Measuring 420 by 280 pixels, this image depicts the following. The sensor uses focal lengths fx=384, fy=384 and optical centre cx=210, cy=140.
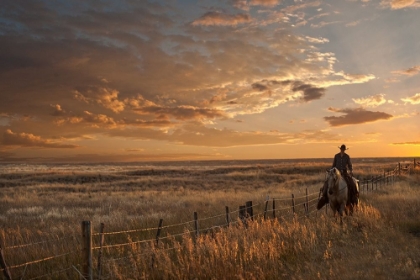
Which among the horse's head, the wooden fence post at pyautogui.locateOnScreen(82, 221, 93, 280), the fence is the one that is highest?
the horse's head

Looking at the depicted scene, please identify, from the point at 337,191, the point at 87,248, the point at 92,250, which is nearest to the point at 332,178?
the point at 337,191

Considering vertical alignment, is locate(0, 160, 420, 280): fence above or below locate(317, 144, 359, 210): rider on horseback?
below

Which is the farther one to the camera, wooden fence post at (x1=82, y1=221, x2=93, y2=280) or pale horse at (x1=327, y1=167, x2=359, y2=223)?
pale horse at (x1=327, y1=167, x2=359, y2=223)

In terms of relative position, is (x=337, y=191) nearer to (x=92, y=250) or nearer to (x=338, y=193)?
(x=338, y=193)

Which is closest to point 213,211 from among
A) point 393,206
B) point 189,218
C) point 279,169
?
point 189,218

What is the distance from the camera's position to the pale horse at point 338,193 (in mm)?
14680

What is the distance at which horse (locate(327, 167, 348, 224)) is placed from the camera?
1468 centimetres

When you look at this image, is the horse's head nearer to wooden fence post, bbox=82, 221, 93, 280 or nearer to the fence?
the fence

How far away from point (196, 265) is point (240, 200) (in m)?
16.7

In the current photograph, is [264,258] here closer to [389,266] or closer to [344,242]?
[389,266]

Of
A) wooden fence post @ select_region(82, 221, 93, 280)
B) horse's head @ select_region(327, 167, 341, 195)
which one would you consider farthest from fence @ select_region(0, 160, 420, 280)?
horse's head @ select_region(327, 167, 341, 195)

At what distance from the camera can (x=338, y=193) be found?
15055 millimetres

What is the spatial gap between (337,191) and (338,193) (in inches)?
3.5

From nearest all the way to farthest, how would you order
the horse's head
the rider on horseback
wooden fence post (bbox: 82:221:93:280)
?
1. wooden fence post (bbox: 82:221:93:280)
2. the horse's head
3. the rider on horseback
